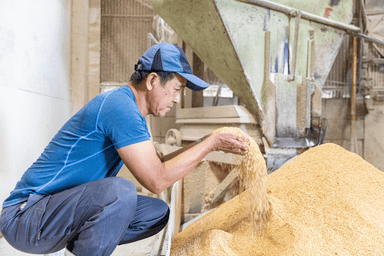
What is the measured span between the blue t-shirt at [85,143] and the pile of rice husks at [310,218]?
0.64 m

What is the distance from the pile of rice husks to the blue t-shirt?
64cm

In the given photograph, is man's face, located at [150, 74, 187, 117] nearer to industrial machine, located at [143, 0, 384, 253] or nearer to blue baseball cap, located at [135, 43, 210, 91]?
blue baseball cap, located at [135, 43, 210, 91]

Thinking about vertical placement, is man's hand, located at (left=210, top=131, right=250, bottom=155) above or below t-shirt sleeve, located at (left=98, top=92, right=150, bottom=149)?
below

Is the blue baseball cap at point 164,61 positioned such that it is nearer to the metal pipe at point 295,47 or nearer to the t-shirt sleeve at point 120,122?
the t-shirt sleeve at point 120,122

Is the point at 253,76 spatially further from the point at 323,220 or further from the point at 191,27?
the point at 323,220

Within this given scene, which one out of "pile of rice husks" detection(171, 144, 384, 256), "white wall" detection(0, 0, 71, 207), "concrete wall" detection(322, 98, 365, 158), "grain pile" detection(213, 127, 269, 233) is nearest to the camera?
"pile of rice husks" detection(171, 144, 384, 256)

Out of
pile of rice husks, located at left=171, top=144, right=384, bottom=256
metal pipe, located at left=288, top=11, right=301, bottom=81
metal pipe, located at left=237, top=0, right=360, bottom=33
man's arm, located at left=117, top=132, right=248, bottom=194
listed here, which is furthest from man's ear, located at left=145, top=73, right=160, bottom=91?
metal pipe, located at left=288, top=11, right=301, bottom=81

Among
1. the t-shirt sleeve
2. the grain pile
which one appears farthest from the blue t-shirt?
the grain pile

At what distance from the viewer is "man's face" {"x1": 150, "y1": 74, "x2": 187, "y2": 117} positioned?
3.74ft

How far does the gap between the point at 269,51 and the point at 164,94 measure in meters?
1.29

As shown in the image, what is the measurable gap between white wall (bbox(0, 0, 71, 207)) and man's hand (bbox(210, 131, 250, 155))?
159 cm

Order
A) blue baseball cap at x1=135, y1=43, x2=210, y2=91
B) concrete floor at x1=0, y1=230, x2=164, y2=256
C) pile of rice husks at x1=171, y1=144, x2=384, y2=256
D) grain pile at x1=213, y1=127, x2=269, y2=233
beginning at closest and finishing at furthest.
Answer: blue baseball cap at x1=135, y1=43, x2=210, y2=91
pile of rice husks at x1=171, y1=144, x2=384, y2=256
grain pile at x1=213, y1=127, x2=269, y2=233
concrete floor at x1=0, y1=230, x2=164, y2=256

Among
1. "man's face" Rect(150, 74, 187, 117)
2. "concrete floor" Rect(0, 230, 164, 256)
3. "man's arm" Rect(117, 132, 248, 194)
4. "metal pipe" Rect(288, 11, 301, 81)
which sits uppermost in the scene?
"metal pipe" Rect(288, 11, 301, 81)

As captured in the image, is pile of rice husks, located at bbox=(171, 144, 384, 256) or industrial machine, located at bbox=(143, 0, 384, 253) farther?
industrial machine, located at bbox=(143, 0, 384, 253)
